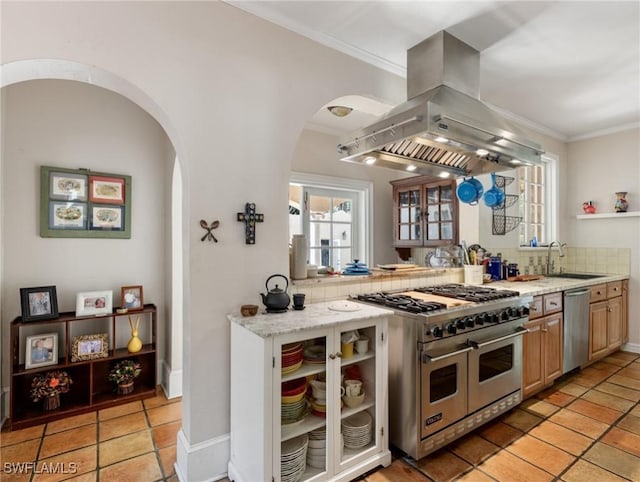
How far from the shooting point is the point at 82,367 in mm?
2701

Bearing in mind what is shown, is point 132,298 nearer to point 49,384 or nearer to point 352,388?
point 49,384

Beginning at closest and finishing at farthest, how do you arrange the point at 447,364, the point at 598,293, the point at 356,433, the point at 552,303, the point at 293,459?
the point at 293,459, the point at 356,433, the point at 447,364, the point at 552,303, the point at 598,293

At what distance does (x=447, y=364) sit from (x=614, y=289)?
3130 mm

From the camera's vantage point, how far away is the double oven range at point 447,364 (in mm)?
1922

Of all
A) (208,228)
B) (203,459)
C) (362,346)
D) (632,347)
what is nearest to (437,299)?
(362,346)

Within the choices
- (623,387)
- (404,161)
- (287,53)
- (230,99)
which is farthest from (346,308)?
(623,387)

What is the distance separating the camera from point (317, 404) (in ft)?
5.92

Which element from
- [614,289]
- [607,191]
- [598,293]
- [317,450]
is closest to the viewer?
[317,450]

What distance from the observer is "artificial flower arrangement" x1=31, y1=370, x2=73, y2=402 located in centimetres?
241

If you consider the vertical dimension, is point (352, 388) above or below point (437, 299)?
below

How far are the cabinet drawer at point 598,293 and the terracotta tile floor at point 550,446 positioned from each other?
2.86ft

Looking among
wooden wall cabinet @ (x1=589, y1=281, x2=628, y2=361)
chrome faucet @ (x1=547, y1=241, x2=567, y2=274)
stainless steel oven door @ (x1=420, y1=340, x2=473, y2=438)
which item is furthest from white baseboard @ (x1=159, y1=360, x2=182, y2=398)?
chrome faucet @ (x1=547, y1=241, x2=567, y2=274)

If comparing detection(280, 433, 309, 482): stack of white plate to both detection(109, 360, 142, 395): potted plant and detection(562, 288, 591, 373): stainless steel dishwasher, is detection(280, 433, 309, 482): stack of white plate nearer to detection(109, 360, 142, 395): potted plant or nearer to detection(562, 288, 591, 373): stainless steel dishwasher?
detection(109, 360, 142, 395): potted plant

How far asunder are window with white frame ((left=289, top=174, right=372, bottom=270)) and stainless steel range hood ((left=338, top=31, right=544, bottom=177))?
167cm
